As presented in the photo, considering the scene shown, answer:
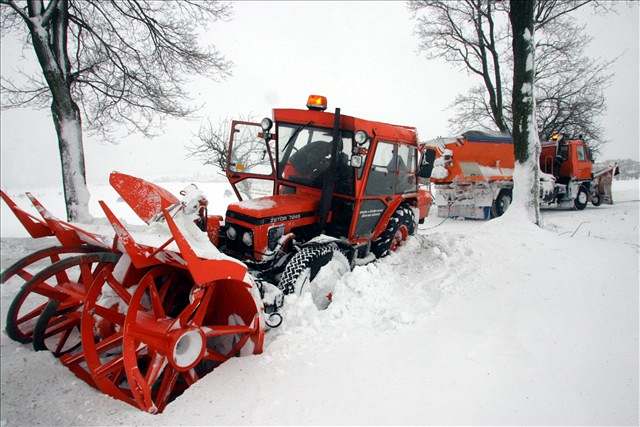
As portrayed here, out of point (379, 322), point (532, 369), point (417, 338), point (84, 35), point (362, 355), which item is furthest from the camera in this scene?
point (84, 35)

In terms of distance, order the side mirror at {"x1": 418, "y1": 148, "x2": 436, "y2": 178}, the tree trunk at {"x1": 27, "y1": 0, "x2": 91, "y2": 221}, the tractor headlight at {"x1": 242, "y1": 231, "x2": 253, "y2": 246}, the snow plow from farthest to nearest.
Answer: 1. the tree trunk at {"x1": 27, "y1": 0, "x2": 91, "y2": 221}
2. the side mirror at {"x1": 418, "y1": 148, "x2": 436, "y2": 178}
3. the tractor headlight at {"x1": 242, "y1": 231, "x2": 253, "y2": 246}
4. the snow plow

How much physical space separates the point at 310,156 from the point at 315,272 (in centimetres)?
169

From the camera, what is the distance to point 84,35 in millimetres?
8414

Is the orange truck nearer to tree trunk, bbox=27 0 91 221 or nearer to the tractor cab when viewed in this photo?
the tractor cab

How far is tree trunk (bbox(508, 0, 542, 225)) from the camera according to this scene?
23.1 feet

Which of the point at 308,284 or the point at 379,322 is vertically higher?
the point at 308,284

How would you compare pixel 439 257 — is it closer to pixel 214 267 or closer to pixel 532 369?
pixel 532 369

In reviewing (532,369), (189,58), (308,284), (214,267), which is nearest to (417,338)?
(532,369)

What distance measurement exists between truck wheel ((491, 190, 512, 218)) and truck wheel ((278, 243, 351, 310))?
8599mm

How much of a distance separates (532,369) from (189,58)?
8.94 meters

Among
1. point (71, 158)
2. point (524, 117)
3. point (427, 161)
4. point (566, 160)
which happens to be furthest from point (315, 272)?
point (566, 160)

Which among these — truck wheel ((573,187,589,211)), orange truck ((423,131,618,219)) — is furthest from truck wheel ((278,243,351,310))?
truck wheel ((573,187,589,211))

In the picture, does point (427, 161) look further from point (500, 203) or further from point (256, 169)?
point (500, 203)

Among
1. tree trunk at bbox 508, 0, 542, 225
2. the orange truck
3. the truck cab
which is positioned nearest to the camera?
tree trunk at bbox 508, 0, 542, 225
